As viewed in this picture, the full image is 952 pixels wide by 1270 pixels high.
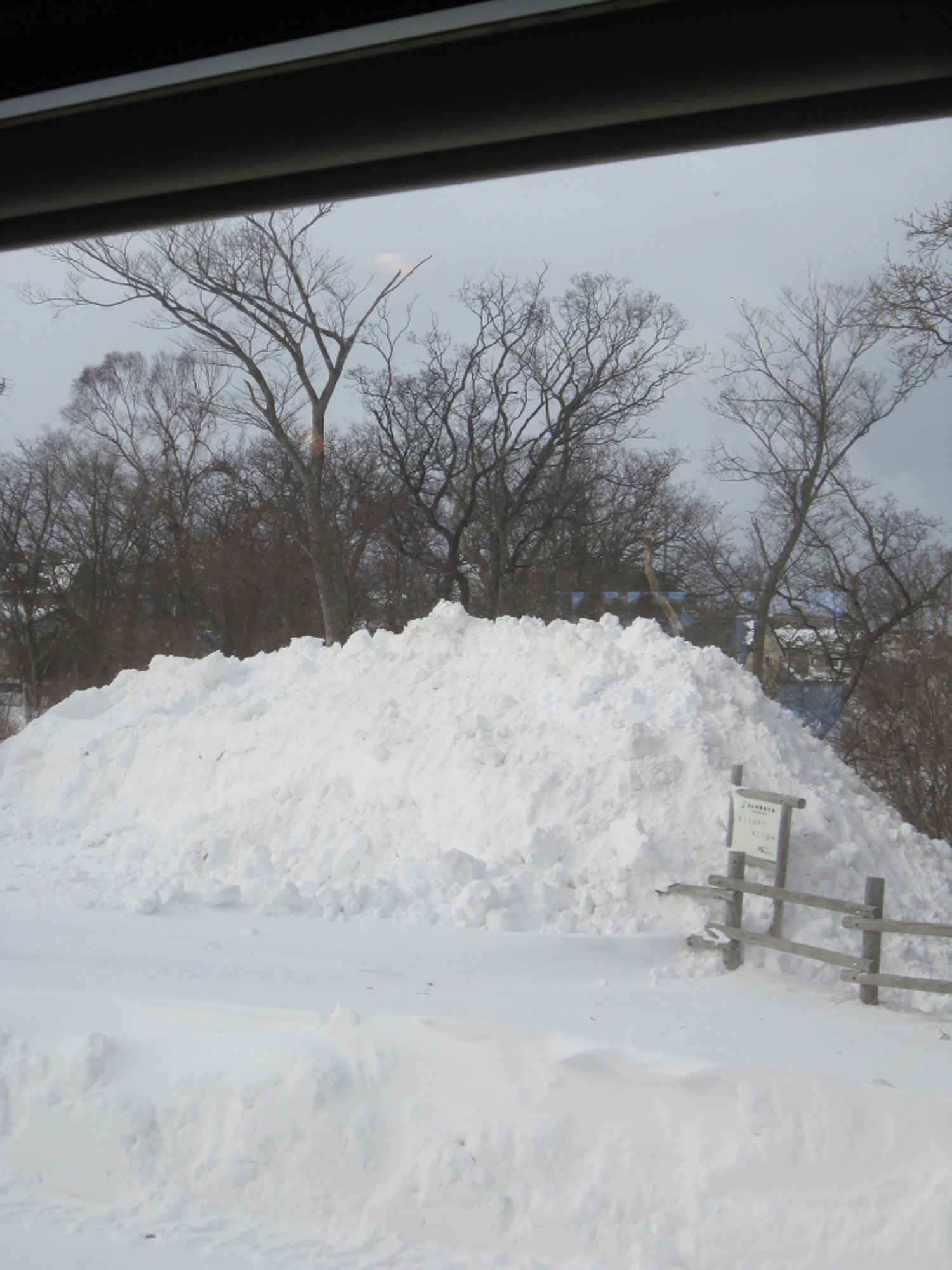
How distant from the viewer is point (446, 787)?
5789mm

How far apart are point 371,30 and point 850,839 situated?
4.83m

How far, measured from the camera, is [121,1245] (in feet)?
8.28

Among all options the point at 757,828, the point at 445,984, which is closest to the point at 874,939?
the point at 757,828

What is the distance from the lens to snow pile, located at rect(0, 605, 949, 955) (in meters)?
4.96

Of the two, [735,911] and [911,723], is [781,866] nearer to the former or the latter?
[735,911]

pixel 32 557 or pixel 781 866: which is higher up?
pixel 32 557

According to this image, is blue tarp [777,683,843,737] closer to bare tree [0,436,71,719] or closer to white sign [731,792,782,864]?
white sign [731,792,782,864]

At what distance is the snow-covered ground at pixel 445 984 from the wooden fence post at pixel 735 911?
3.1 inches

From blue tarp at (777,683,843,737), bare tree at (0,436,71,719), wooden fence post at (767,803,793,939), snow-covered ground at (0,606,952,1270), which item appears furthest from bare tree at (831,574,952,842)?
bare tree at (0,436,71,719)

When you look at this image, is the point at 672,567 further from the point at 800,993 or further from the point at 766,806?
the point at 800,993

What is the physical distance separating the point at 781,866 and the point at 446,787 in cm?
195

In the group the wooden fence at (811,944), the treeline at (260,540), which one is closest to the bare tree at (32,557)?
the treeline at (260,540)

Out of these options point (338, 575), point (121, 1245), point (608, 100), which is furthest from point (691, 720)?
point (608, 100)

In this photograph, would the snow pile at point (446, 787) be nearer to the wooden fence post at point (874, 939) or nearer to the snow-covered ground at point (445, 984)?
the snow-covered ground at point (445, 984)
